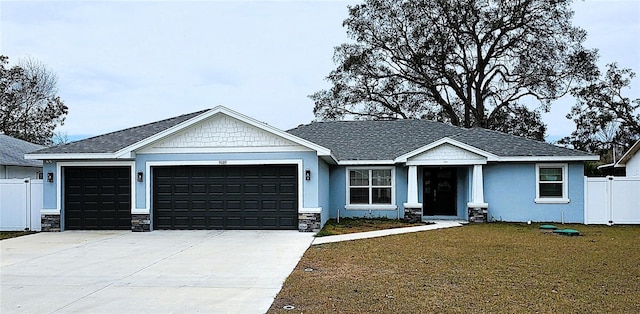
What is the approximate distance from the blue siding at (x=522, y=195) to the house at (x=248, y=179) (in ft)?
0.11

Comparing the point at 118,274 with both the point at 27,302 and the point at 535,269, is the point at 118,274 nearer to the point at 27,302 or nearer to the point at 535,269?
the point at 27,302

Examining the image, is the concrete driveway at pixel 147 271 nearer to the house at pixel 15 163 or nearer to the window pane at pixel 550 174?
the house at pixel 15 163

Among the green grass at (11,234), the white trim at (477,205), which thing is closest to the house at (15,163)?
the green grass at (11,234)

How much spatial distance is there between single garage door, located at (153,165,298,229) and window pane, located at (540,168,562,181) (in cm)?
865

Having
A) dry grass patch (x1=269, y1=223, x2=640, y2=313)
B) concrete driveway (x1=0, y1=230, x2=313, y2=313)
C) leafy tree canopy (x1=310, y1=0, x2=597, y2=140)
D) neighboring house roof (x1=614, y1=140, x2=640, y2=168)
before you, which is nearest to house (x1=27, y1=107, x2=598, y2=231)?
concrete driveway (x1=0, y1=230, x2=313, y2=313)

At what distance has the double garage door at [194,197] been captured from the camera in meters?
15.6

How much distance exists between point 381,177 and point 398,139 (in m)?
2.63

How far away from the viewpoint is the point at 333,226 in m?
16.5

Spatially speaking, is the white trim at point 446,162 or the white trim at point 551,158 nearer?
the white trim at point 551,158

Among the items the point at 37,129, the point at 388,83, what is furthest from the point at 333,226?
the point at 37,129

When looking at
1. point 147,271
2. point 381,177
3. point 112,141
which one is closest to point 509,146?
point 381,177

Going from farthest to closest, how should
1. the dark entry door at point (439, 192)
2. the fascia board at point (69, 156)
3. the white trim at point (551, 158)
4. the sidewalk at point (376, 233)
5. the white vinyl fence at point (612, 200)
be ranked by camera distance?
the dark entry door at point (439, 192), the white trim at point (551, 158), the white vinyl fence at point (612, 200), the fascia board at point (69, 156), the sidewalk at point (376, 233)

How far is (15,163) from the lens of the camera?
21328 mm

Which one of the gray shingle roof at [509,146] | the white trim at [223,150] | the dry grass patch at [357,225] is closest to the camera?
the dry grass patch at [357,225]
